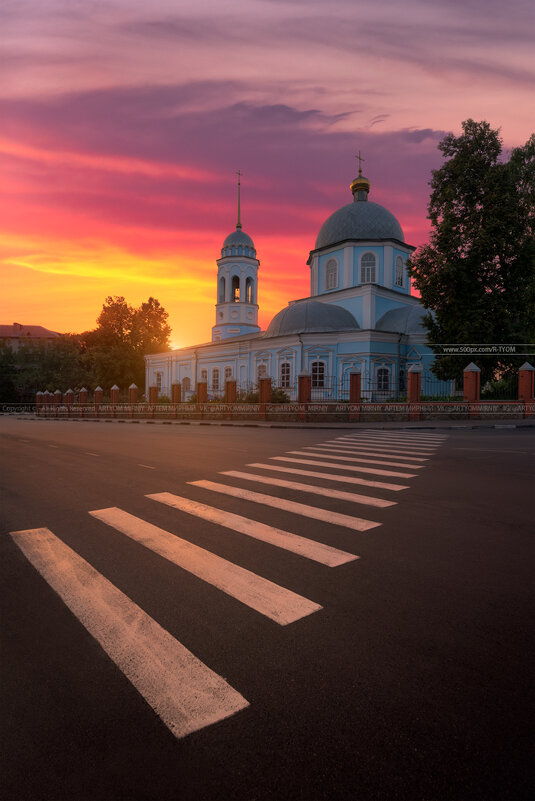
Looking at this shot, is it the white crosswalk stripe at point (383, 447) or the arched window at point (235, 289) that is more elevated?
the arched window at point (235, 289)

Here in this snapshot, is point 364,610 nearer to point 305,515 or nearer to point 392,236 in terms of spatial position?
point 305,515

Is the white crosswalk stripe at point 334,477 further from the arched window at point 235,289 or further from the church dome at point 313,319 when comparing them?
the arched window at point 235,289

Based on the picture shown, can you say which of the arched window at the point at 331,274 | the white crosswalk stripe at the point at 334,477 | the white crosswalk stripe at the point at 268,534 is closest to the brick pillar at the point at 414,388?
the white crosswalk stripe at the point at 334,477

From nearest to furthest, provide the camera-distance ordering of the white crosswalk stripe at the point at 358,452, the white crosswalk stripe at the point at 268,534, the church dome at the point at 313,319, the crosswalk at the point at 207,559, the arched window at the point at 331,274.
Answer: the crosswalk at the point at 207,559 < the white crosswalk stripe at the point at 268,534 < the white crosswalk stripe at the point at 358,452 < the church dome at the point at 313,319 < the arched window at the point at 331,274

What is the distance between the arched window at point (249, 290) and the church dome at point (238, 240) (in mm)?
3993

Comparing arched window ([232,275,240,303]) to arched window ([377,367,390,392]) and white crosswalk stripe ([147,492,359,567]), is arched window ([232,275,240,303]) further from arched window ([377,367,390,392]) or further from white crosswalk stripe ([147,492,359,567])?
white crosswalk stripe ([147,492,359,567])

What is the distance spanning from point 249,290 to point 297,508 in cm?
4979

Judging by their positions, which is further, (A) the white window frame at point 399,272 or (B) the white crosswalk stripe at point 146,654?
(A) the white window frame at point 399,272

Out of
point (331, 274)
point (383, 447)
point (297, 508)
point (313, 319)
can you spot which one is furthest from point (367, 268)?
point (297, 508)

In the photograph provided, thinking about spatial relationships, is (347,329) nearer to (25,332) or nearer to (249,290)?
(249,290)

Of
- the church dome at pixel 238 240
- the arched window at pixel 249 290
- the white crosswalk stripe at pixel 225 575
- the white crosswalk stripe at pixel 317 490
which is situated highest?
the church dome at pixel 238 240

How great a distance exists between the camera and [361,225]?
40.5m

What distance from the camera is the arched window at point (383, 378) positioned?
34406 millimetres

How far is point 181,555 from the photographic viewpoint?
13.8 ft
